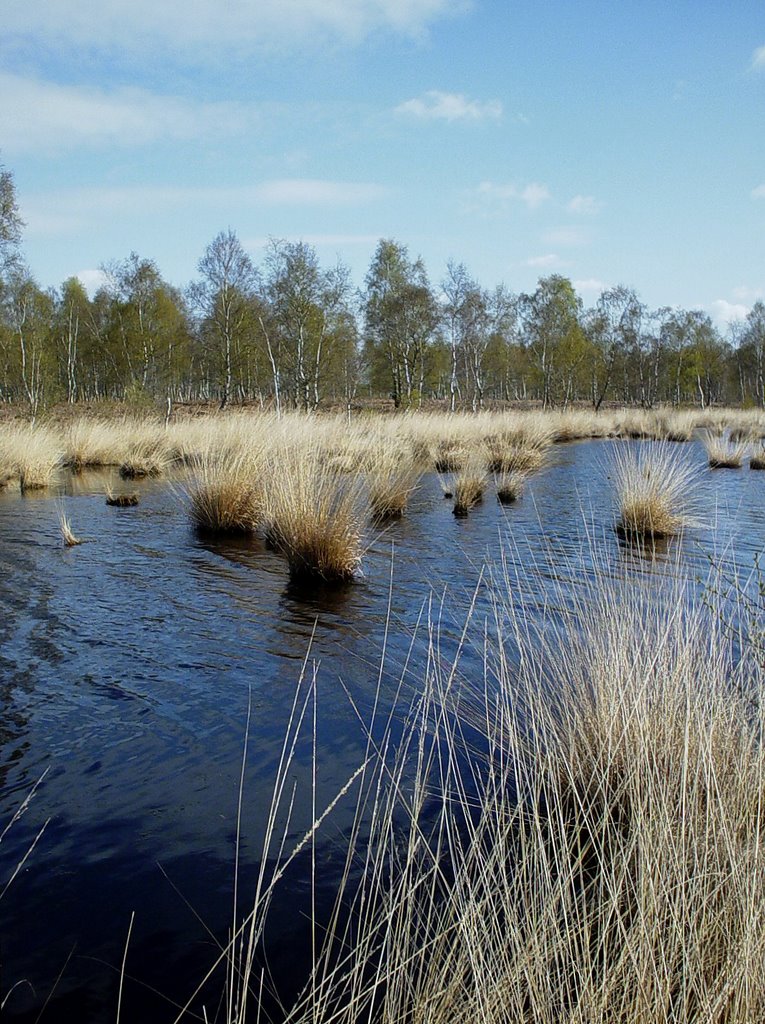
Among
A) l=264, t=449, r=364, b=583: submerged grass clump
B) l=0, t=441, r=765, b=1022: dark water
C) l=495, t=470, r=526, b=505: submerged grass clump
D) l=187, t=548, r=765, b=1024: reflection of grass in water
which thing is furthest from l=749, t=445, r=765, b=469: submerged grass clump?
l=187, t=548, r=765, b=1024: reflection of grass in water

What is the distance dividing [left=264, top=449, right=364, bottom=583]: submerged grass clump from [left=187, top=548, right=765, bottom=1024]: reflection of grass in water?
9.05ft

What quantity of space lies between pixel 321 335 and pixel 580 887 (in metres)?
32.4

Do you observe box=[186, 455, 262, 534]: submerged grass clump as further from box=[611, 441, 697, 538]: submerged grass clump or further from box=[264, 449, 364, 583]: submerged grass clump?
box=[611, 441, 697, 538]: submerged grass clump

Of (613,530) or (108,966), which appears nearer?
(108,966)

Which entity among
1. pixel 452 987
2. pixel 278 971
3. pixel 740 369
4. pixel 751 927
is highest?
pixel 740 369

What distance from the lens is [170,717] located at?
12.5ft

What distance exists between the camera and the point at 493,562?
6.92 meters

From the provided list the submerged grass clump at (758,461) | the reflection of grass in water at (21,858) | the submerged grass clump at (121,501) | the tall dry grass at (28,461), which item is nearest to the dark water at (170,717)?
the reflection of grass in water at (21,858)

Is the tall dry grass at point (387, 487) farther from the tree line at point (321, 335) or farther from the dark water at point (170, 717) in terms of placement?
the tree line at point (321, 335)

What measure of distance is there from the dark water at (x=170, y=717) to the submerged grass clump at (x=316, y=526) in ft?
0.88

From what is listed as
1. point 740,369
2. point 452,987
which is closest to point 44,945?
point 452,987

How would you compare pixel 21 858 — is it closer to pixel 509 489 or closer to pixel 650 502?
pixel 650 502

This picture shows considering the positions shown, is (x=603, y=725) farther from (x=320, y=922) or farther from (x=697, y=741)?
(x=320, y=922)

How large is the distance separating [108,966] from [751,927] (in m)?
1.79
